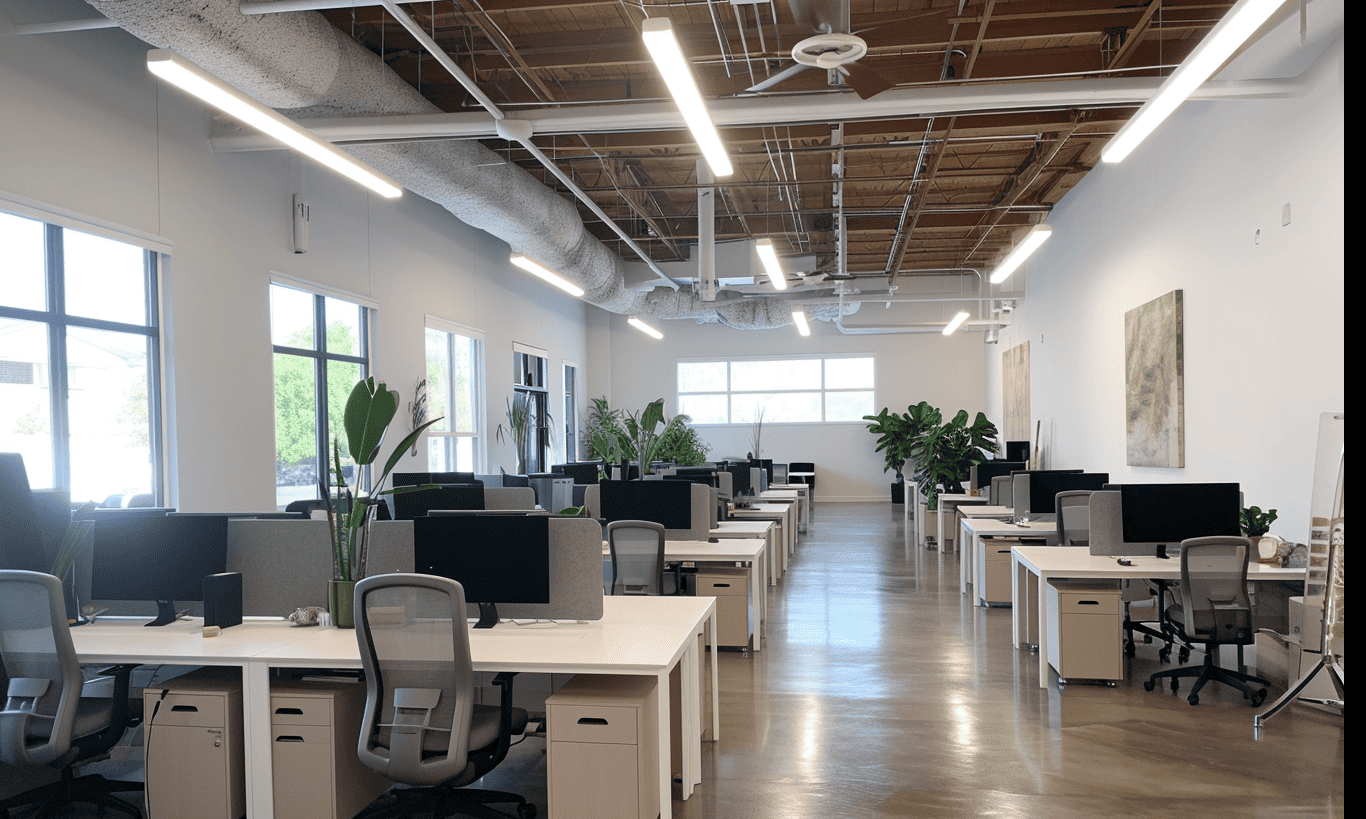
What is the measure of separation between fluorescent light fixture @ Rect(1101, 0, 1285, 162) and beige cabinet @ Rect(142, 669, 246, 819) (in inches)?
177

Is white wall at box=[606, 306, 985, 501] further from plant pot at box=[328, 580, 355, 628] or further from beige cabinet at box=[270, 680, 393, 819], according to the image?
beige cabinet at box=[270, 680, 393, 819]

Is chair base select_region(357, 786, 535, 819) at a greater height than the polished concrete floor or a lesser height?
greater

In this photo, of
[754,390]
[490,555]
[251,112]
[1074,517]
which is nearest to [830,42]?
[490,555]

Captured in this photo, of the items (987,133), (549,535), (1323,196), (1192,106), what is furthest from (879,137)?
(549,535)

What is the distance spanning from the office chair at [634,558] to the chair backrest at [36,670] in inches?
109

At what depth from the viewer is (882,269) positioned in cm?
1661

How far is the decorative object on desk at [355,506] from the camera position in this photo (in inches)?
152

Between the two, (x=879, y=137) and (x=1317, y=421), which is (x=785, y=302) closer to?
(x=879, y=137)

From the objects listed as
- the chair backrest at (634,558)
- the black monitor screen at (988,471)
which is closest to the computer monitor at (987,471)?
the black monitor screen at (988,471)

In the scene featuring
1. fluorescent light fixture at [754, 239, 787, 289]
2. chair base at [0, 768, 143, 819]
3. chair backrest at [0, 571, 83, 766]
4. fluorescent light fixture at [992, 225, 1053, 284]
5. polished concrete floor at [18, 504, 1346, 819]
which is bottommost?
polished concrete floor at [18, 504, 1346, 819]

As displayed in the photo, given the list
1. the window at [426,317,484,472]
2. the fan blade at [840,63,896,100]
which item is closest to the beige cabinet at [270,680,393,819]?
the fan blade at [840,63,896,100]

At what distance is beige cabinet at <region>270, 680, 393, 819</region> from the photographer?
11.0 ft

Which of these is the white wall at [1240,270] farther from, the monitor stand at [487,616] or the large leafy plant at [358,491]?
the large leafy plant at [358,491]

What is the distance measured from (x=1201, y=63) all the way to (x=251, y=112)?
4405mm
